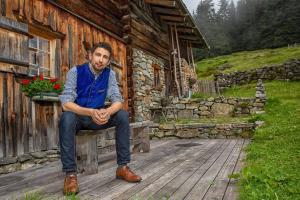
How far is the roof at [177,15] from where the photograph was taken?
37.4 feet

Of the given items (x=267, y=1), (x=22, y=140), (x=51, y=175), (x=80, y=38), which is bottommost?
(x=51, y=175)

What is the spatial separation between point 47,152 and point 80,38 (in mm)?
2756

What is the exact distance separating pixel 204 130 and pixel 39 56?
5178 millimetres

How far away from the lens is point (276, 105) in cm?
1220

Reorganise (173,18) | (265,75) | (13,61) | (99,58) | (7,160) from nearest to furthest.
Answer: (99,58)
(7,160)
(13,61)
(173,18)
(265,75)

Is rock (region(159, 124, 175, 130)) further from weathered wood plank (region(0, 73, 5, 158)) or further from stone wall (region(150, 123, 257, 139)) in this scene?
weathered wood plank (region(0, 73, 5, 158))

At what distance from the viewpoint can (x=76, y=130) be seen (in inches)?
140

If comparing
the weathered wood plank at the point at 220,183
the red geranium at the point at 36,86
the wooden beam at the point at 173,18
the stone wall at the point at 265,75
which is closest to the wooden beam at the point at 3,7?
the red geranium at the point at 36,86

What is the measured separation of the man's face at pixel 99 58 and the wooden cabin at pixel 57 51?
1.85 metres

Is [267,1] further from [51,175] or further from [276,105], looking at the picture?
[51,175]

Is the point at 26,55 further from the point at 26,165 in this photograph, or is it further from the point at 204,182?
the point at 204,182

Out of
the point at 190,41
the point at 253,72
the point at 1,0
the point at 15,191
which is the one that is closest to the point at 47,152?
the point at 15,191

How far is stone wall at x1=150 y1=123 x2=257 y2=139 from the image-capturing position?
8.69 meters

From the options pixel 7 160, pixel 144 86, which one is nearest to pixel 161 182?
pixel 7 160
